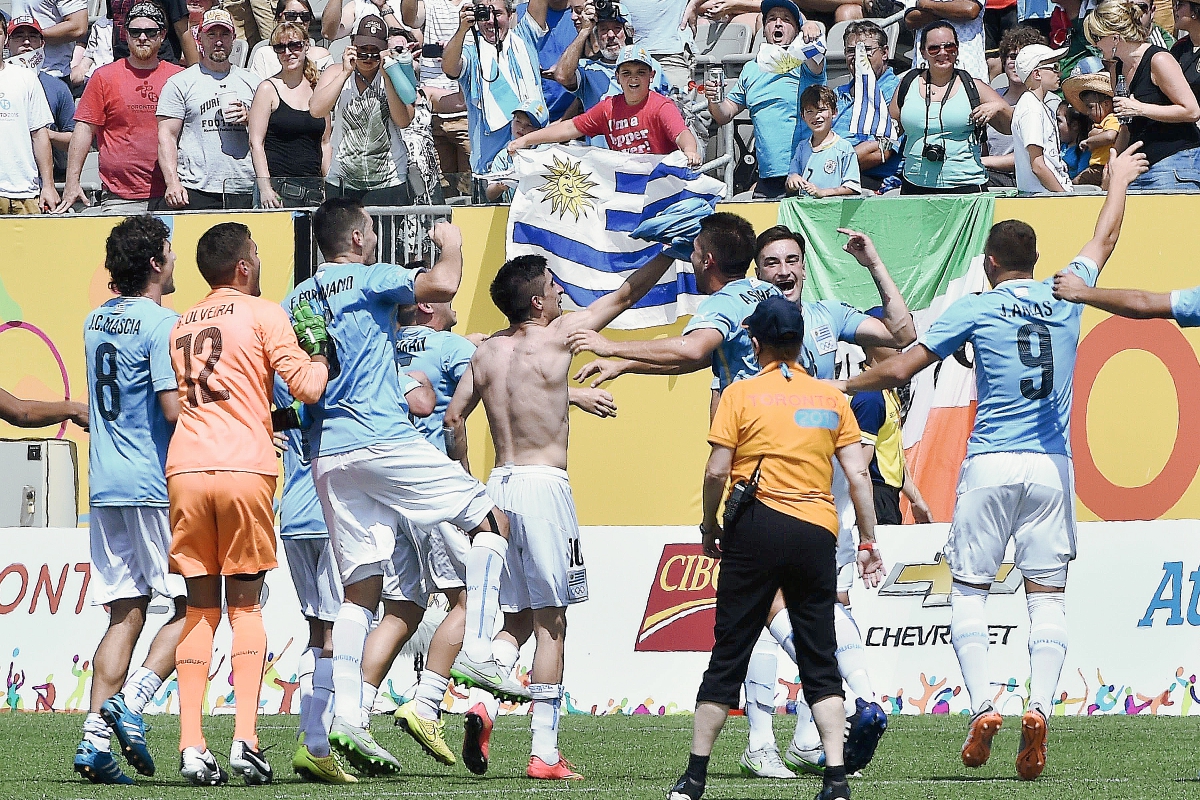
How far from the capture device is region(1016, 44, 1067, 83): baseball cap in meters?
13.8

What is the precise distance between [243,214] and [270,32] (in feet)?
10.4

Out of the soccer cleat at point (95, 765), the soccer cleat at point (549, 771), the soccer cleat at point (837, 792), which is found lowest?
the soccer cleat at point (549, 771)

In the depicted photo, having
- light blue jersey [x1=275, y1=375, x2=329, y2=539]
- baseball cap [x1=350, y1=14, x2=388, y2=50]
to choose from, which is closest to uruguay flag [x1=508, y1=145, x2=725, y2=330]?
baseball cap [x1=350, y1=14, x2=388, y2=50]

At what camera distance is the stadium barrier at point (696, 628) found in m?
11.0

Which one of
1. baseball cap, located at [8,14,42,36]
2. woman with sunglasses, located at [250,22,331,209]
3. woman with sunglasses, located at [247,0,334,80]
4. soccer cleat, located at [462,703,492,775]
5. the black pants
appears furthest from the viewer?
baseball cap, located at [8,14,42,36]

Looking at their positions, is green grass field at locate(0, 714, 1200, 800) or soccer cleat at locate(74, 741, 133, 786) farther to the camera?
soccer cleat at locate(74, 741, 133, 786)

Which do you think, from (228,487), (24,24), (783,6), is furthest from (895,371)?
(24,24)

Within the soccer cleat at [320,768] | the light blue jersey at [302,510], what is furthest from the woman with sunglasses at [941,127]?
the soccer cleat at [320,768]

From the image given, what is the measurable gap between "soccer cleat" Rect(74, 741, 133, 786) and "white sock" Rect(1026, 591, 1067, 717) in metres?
4.12

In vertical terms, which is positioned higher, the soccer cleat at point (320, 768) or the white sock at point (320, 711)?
the white sock at point (320, 711)

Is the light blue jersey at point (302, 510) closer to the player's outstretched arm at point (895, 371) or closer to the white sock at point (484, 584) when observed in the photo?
the white sock at point (484, 584)

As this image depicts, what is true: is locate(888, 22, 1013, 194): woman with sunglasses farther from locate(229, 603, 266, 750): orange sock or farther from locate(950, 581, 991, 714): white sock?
locate(229, 603, 266, 750): orange sock

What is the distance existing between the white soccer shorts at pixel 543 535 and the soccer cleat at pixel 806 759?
126cm

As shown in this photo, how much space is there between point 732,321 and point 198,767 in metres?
3.08
